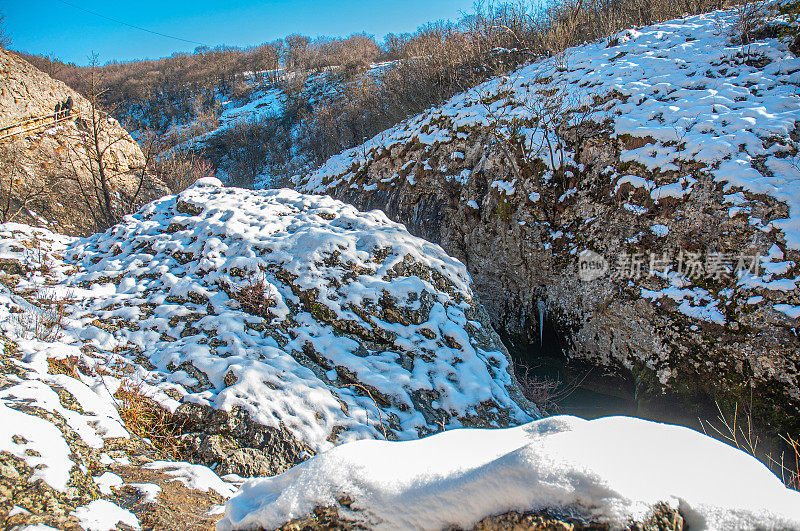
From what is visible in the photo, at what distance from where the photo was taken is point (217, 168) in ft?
73.7

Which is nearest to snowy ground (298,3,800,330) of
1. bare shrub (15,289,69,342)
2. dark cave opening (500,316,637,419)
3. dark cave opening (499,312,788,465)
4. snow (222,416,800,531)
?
dark cave opening (499,312,788,465)

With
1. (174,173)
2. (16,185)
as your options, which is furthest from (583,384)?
(174,173)

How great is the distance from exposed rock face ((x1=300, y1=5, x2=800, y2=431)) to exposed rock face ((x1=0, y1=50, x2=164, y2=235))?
8.15m

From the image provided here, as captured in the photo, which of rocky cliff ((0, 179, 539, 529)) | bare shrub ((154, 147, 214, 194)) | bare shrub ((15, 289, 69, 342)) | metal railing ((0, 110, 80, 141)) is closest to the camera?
rocky cliff ((0, 179, 539, 529))

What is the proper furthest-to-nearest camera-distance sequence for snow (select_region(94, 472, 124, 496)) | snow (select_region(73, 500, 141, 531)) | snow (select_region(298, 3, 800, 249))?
snow (select_region(298, 3, 800, 249)) → snow (select_region(94, 472, 124, 496)) → snow (select_region(73, 500, 141, 531))

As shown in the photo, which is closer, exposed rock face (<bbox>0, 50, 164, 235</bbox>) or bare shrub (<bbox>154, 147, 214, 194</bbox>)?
exposed rock face (<bbox>0, 50, 164, 235</bbox>)

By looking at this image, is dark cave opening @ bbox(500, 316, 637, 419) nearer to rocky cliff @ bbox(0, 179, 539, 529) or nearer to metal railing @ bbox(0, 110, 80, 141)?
rocky cliff @ bbox(0, 179, 539, 529)

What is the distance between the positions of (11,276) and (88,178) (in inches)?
311

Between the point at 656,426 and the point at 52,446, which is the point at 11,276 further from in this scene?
the point at 656,426

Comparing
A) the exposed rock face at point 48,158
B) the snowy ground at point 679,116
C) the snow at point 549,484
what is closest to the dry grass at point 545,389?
the snowy ground at point 679,116

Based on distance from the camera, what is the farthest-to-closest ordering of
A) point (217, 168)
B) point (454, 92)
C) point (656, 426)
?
point (217, 168)
point (454, 92)
point (656, 426)

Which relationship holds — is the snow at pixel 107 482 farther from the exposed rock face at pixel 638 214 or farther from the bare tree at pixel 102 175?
the bare tree at pixel 102 175

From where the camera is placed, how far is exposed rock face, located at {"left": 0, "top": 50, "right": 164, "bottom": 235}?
29.2 feet

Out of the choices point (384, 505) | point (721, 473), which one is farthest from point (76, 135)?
point (721, 473)
